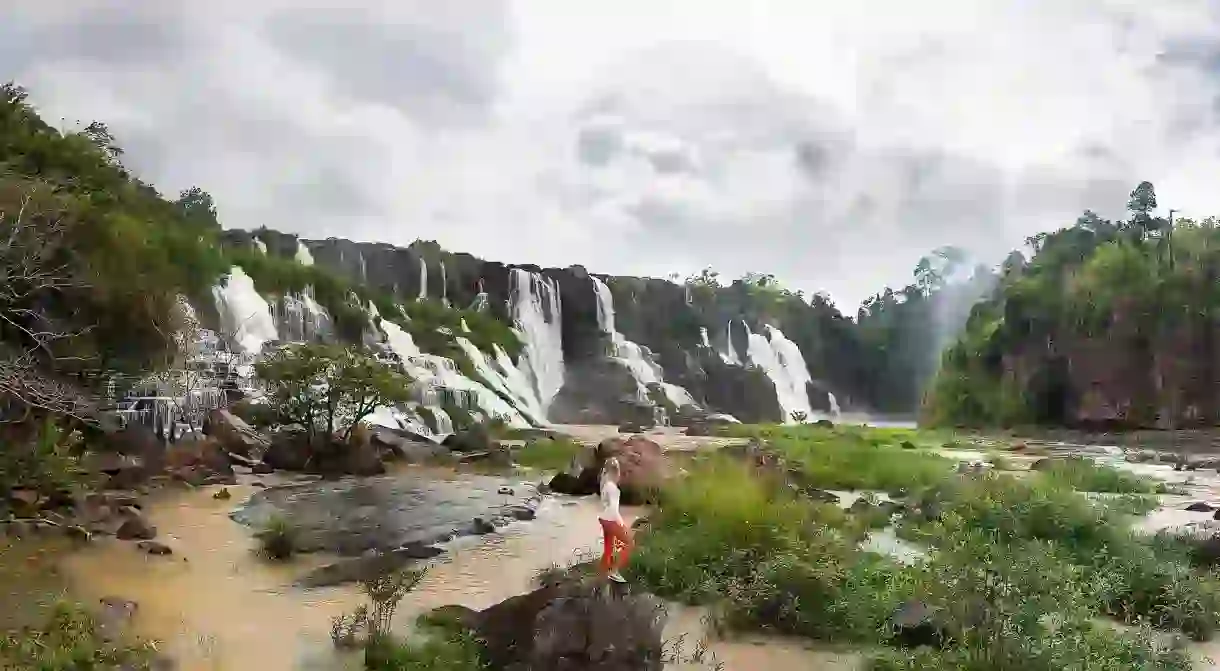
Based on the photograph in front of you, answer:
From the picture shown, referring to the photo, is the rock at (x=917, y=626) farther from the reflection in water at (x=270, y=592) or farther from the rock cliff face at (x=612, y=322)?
the rock cliff face at (x=612, y=322)

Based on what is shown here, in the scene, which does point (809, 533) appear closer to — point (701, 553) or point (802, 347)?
point (701, 553)

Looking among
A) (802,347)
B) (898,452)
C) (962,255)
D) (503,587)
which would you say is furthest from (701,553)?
(802,347)

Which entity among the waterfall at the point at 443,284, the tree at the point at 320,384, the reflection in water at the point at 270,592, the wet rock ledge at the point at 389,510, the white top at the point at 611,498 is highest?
the waterfall at the point at 443,284

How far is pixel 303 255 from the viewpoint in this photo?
125ft

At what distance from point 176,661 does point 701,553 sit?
467 cm

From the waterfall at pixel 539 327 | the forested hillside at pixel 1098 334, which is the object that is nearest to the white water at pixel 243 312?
the waterfall at pixel 539 327

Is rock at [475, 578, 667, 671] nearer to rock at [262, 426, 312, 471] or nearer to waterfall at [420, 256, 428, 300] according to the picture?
rock at [262, 426, 312, 471]

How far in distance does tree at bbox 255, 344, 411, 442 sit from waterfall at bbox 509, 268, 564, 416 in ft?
65.5

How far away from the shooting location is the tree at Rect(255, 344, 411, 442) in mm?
19938

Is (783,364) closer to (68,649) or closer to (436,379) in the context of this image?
(436,379)

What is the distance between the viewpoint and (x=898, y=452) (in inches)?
787

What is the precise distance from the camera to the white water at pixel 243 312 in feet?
86.2

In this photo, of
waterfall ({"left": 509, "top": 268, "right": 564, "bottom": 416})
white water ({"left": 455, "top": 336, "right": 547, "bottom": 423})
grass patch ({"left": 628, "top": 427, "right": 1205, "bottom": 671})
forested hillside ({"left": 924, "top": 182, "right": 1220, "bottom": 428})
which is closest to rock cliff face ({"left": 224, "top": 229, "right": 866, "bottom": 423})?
waterfall ({"left": 509, "top": 268, "right": 564, "bottom": 416})

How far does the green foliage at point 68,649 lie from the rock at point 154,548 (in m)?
4.11
